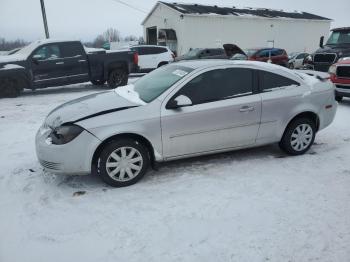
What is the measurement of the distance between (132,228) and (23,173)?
2223 mm

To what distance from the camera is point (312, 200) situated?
3.94m

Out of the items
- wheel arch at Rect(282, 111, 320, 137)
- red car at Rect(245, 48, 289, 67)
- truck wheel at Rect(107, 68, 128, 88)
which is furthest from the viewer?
red car at Rect(245, 48, 289, 67)

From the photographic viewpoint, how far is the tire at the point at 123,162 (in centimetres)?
415

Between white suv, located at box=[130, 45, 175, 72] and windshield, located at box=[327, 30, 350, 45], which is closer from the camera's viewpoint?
windshield, located at box=[327, 30, 350, 45]

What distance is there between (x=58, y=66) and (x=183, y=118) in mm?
8198

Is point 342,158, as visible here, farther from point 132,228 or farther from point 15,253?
point 15,253

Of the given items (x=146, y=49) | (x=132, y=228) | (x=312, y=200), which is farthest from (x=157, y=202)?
(x=146, y=49)

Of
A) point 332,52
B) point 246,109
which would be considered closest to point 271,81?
point 246,109

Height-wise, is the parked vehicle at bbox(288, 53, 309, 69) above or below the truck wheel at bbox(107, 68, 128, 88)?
below

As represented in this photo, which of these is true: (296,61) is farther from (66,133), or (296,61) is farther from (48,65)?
(66,133)

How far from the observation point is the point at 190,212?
3713 millimetres

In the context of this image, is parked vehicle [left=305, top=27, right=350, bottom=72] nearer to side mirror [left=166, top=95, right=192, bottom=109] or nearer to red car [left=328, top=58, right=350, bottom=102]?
red car [left=328, top=58, right=350, bottom=102]

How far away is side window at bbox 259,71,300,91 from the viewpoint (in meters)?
5.01

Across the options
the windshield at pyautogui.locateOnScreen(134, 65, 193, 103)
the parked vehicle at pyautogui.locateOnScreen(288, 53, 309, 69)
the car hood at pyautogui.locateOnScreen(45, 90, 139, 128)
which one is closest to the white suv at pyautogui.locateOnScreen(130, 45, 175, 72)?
the parked vehicle at pyautogui.locateOnScreen(288, 53, 309, 69)
